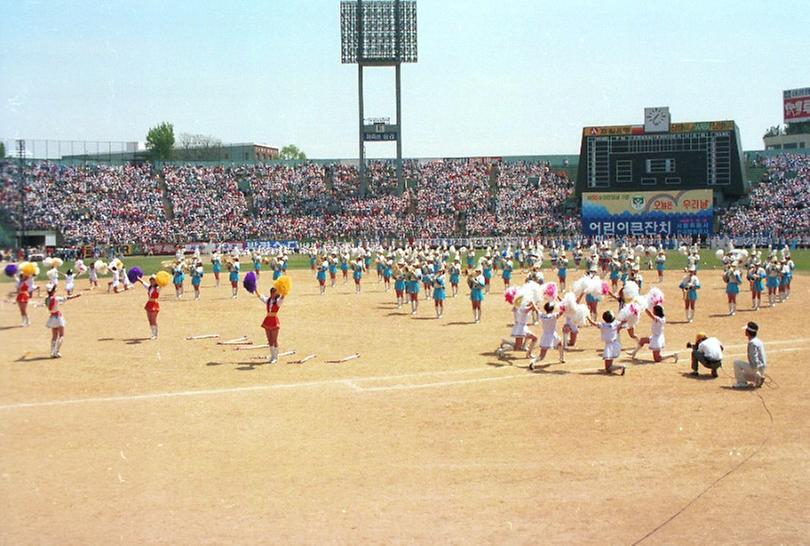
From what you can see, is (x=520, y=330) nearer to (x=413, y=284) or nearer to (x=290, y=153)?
(x=413, y=284)

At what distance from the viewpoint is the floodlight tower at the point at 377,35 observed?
66.8 meters

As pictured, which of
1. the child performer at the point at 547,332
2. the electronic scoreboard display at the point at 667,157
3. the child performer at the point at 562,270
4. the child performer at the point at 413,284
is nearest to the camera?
the child performer at the point at 547,332

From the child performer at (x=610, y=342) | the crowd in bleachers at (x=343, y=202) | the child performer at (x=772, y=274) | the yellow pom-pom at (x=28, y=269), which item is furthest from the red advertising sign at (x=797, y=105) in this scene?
the yellow pom-pom at (x=28, y=269)

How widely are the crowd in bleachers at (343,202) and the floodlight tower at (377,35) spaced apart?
7153 mm

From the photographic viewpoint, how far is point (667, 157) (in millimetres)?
60906

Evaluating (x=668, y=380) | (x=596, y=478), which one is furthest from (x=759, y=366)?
(x=596, y=478)

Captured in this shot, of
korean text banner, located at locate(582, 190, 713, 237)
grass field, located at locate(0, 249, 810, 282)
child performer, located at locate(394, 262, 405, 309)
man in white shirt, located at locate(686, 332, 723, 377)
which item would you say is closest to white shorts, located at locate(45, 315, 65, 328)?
child performer, located at locate(394, 262, 405, 309)

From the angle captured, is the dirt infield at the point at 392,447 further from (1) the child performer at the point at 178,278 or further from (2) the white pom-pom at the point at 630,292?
(1) the child performer at the point at 178,278

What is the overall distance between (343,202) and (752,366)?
5721 cm

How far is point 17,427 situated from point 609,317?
417 inches

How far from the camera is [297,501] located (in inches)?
372

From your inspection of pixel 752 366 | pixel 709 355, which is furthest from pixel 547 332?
pixel 752 366

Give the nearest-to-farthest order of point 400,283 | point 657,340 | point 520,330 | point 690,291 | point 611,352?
point 611,352
point 657,340
point 520,330
point 690,291
point 400,283

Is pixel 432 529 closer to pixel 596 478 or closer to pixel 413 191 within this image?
pixel 596 478
